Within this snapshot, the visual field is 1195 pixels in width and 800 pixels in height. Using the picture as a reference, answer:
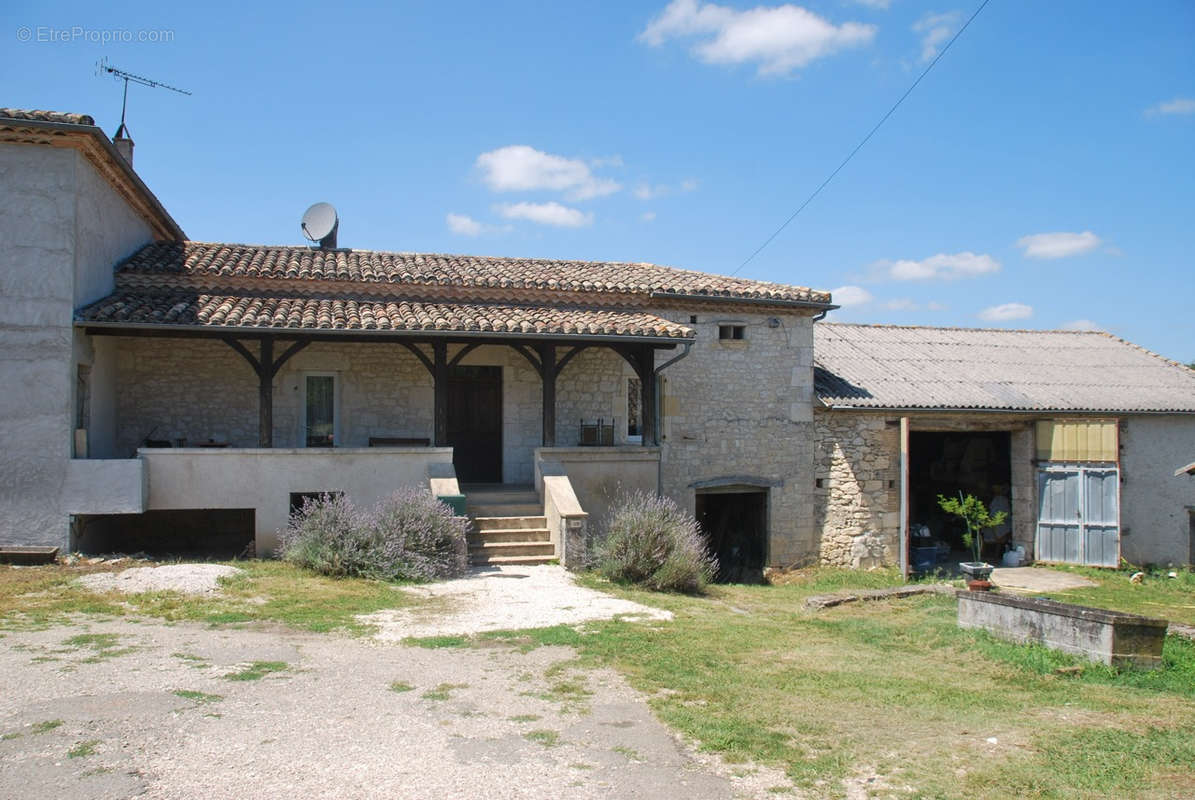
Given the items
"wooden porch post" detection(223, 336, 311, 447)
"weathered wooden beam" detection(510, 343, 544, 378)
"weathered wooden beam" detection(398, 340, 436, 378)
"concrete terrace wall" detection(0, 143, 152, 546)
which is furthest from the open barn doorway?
"concrete terrace wall" detection(0, 143, 152, 546)

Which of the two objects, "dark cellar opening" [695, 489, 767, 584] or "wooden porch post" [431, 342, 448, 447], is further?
"dark cellar opening" [695, 489, 767, 584]

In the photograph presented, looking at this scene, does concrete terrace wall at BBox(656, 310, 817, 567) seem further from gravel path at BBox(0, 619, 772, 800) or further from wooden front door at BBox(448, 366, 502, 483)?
gravel path at BBox(0, 619, 772, 800)

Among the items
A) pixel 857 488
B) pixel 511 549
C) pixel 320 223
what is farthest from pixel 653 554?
pixel 320 223

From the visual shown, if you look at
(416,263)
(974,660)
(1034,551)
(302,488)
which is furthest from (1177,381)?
(302,488)

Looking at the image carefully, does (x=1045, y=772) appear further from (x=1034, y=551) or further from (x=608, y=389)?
(x=1034, y=551)

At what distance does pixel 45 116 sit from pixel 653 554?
9.43 metres

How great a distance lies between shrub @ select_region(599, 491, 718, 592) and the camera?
10.9m

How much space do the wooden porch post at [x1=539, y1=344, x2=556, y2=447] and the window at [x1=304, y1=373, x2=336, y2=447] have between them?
11.9 feet

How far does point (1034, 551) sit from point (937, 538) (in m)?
2.02

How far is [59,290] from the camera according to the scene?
35.6 feet

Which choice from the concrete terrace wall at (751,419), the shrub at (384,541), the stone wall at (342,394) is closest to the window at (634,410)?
the stone wall at (342,394)

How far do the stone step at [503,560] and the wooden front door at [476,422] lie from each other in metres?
3.04

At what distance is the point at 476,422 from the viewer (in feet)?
48.3

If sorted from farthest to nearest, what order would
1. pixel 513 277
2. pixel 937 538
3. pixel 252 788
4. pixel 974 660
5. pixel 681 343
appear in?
pixel 937 538
pixel 513 277
pixel 681 343
pixel 974 660
pixel 252 788
